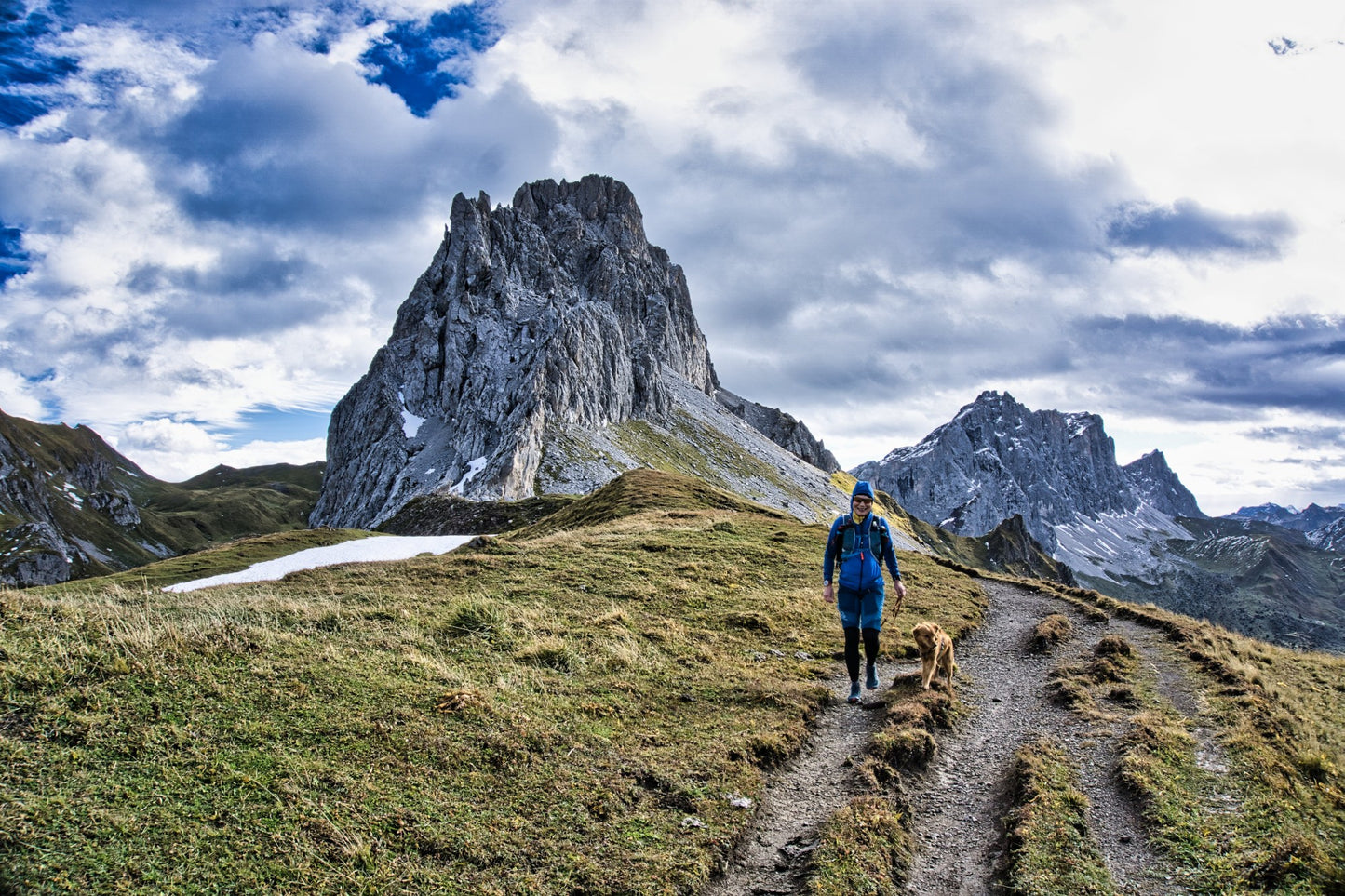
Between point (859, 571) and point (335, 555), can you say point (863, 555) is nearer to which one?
point (859, 571)

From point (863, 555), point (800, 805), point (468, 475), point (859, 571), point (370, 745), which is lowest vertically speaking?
point (800, 805)

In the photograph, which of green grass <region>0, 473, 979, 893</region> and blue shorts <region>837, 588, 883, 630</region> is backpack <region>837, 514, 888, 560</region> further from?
green grass <region>0, 473, 979, 893</region>

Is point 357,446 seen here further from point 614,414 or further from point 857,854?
point 857,854

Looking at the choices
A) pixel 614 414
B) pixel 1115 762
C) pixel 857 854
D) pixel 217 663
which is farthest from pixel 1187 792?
pixel 614 414

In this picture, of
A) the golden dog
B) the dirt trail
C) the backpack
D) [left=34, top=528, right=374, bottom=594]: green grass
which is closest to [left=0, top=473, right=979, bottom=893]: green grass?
the dirt trail

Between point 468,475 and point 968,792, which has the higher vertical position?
point 468,475

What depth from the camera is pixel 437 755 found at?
876cm

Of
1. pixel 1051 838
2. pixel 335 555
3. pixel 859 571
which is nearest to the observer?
pixel 1051 838

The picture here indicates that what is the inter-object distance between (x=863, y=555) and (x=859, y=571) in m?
0.34

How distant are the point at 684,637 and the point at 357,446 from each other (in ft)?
610

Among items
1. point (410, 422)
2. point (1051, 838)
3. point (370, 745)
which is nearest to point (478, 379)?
point (410, 422)

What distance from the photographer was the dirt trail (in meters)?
7.85

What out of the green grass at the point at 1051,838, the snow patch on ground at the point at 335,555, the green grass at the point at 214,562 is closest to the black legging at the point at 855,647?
the green grass at the point at 1051,838

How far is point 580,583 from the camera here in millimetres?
20891
